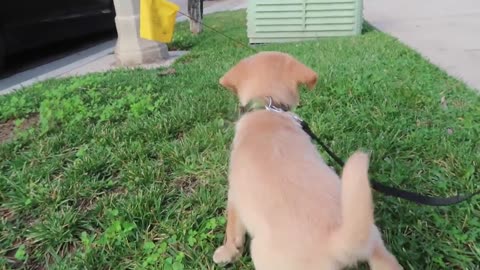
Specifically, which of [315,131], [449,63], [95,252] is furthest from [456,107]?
[95,252]

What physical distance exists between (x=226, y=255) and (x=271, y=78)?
3.02ft

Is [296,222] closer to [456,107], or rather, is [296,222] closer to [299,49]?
[456,107]

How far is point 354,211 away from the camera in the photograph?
1377 mm

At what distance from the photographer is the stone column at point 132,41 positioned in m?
6.53

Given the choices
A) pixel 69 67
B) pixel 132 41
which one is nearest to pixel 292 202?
pixel 132 41

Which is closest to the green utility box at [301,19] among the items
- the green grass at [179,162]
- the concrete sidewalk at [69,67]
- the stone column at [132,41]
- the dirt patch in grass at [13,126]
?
the concrete sidewalk at [69,67]

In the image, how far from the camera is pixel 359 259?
151 cm

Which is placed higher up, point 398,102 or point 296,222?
point 296,222

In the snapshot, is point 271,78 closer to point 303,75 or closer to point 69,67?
point 303,75

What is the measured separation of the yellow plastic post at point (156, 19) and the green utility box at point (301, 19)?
2989mm

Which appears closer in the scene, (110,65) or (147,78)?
(147,78)

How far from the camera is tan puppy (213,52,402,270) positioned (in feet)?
4.62

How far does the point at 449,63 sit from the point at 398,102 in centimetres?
176

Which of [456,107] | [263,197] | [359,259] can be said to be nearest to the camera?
[359,259]
